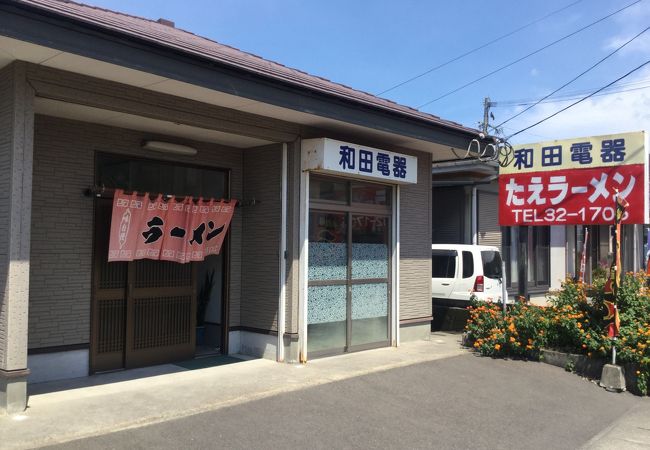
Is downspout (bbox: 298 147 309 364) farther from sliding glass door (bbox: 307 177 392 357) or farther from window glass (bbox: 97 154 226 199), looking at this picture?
window glass (bbox: 97 154 226 199)

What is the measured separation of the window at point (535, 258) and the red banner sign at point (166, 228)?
33.6ft

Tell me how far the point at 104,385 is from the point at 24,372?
1.45 meters

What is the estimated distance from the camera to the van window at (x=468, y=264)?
12055 millimetres

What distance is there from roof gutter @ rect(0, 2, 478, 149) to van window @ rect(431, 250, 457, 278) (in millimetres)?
3801

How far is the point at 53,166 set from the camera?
735cm

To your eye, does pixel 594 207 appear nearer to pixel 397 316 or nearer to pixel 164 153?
pixel 397 316

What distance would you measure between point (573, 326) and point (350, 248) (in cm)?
381

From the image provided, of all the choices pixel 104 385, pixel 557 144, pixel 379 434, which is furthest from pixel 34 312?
pixel 557 144

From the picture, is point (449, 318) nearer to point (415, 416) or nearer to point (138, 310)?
point (415, 416)

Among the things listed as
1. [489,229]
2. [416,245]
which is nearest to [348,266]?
[416,245]

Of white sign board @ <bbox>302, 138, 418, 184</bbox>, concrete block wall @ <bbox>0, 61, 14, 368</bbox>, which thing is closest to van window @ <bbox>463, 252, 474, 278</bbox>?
white sign board @ <bbox>302, 138, 418, 184</bbox>

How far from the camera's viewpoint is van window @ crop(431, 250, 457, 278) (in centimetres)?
1238

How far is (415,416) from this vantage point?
659 cm

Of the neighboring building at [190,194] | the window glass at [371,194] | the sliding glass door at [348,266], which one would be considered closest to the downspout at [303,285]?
the neighboring building at [190,194]
